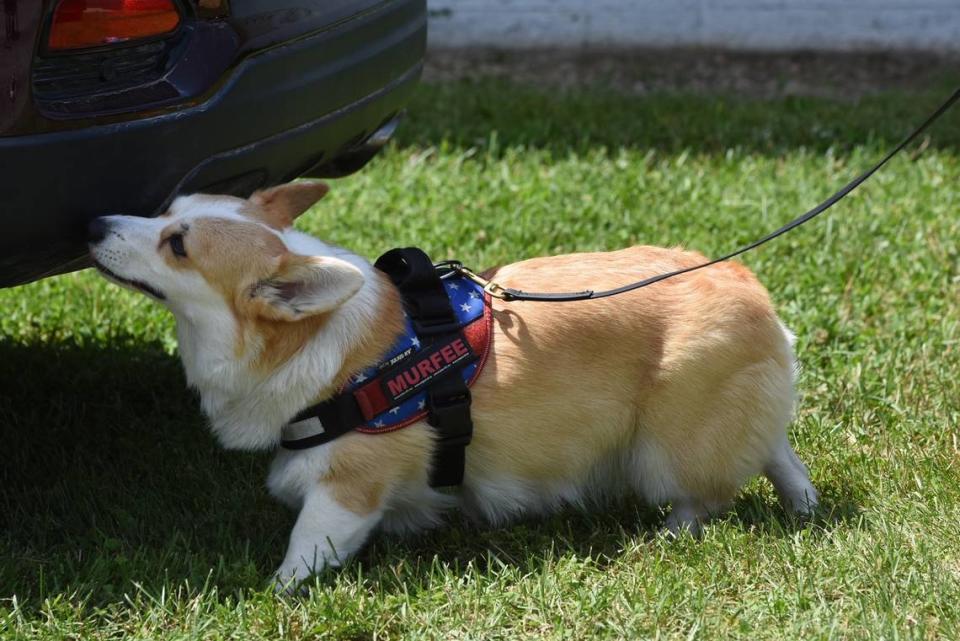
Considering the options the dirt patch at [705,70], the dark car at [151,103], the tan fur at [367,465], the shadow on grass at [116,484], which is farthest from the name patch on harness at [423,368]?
the dirt patch at [705,70]

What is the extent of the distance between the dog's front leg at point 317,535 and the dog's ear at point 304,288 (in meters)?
0.46

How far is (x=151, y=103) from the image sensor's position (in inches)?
120

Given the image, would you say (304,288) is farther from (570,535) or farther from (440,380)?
(570,535)

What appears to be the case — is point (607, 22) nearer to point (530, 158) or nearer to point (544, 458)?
point (530, 158)

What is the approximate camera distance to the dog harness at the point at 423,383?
3121 mm

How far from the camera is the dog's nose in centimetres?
297

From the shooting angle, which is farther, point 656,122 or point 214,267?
point 656,122

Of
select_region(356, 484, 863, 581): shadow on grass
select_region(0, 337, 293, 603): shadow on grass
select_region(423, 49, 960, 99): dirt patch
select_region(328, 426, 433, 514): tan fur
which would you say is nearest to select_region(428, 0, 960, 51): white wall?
select_region(423, 49, 960, 99): dirt patch

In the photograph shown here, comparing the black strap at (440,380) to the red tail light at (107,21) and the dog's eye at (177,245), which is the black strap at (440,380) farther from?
the red tail light at (107,21)

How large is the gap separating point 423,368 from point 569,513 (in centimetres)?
74

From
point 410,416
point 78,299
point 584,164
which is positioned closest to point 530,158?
point 584,164

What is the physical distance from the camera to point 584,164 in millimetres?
6297

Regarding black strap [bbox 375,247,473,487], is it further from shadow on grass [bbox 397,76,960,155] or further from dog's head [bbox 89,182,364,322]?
shadow on grass [bbox 397,76,960,155]

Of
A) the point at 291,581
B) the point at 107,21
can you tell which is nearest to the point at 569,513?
the point at 291,581
